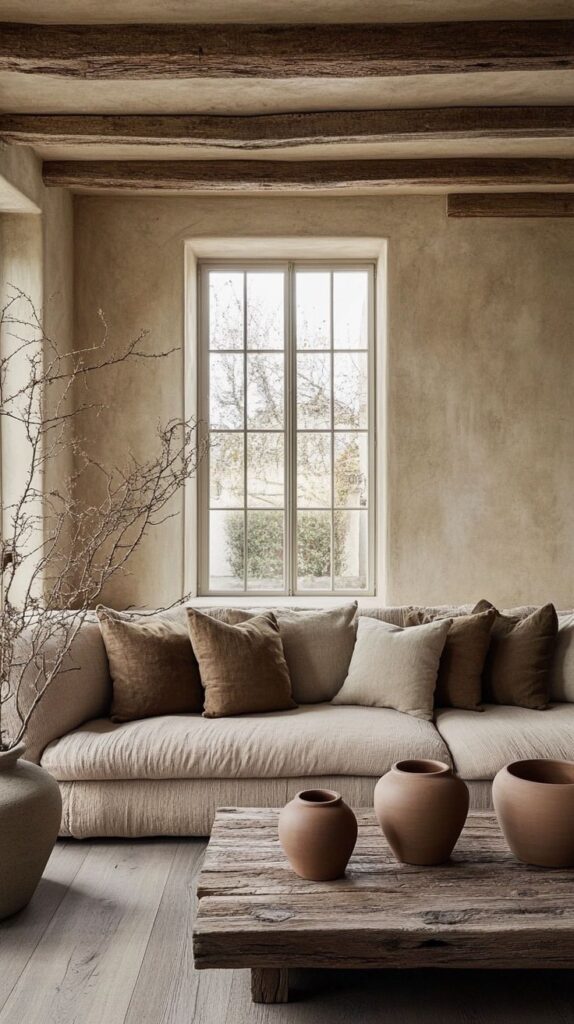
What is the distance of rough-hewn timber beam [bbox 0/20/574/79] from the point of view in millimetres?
3498

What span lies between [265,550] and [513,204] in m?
2.57

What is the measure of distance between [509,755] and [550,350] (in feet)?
10.1

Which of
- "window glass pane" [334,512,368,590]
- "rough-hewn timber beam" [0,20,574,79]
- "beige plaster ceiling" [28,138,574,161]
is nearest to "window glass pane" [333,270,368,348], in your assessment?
"beige plaster ceiling" [28,138,574,161]

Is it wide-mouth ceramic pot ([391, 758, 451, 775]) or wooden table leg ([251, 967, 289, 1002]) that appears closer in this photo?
wooden table leg ([251, 967, 289, 1002])

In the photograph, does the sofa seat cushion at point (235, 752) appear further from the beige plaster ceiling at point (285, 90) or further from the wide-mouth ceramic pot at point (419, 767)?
the beige plaster ceiling at point (285, 90)

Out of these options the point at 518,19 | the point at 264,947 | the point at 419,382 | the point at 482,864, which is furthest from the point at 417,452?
the point at 264,947

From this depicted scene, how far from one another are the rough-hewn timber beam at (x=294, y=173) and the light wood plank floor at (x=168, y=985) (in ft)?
12.2

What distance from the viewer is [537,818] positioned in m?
2.13

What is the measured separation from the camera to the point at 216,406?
5680mm

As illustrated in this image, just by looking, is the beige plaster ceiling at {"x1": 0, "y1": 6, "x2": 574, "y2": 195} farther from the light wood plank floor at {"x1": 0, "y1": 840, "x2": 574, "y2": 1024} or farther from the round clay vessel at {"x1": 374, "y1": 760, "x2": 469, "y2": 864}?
the light wood plank floor at {"x1": 0, "y1": 840, "x2": 574, "y2": 1024}

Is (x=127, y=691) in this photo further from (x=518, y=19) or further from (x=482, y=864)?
(x=518, y=19)

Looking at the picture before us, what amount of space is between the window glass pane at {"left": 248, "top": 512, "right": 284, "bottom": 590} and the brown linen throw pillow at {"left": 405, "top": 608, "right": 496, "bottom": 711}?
219 centimetres

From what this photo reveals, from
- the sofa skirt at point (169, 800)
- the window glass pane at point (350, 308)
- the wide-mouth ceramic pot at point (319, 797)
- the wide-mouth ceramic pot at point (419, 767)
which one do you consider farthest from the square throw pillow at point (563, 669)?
the window glass pane at point (350, 308)

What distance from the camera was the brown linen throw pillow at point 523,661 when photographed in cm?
350
